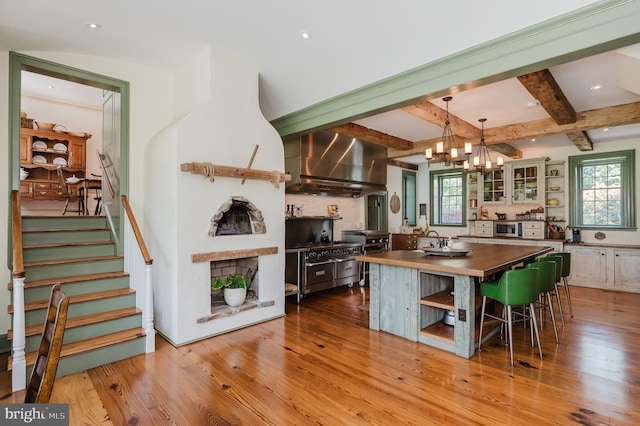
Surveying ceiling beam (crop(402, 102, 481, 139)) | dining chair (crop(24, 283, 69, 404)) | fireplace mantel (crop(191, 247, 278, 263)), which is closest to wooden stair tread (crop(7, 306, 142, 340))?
fireplace mantel (crop(191, 247, 278, 263))

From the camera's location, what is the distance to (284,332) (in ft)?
12.5

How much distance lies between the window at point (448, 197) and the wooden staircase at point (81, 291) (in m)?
7.19

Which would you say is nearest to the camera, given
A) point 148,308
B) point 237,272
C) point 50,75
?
point 148,308

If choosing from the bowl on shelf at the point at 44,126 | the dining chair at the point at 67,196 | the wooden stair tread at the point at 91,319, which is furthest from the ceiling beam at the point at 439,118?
the bowl on shelf at the point at 44,126

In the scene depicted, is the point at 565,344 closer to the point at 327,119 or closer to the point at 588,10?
the point at 588,10

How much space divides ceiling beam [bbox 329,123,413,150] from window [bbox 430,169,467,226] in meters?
2.34

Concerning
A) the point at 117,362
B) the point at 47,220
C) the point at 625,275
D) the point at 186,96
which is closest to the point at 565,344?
the point at 625,275

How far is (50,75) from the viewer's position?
365 centimetres

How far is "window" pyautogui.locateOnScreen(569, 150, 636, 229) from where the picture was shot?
6.17 m

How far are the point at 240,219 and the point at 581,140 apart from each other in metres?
5.81

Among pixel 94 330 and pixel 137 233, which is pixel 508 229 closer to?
pixel 137 233

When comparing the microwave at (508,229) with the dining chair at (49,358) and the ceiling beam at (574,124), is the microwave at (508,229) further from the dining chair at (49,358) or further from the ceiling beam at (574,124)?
the dining chair at (49,358)

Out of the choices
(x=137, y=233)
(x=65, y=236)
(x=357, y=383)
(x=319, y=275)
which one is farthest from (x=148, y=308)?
(x=319, y=275)

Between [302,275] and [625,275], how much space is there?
554 centimetres
